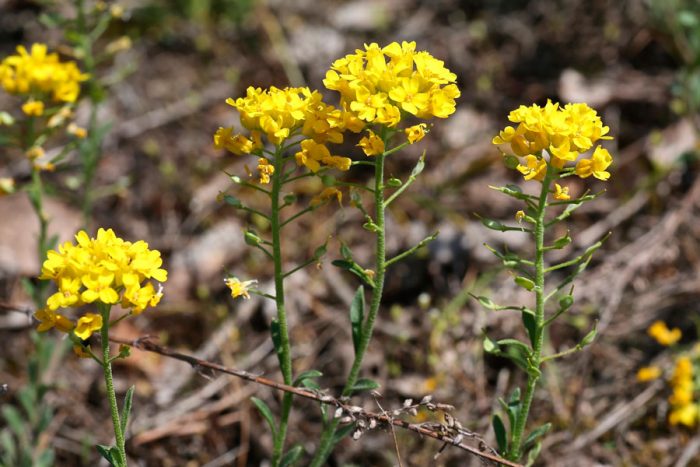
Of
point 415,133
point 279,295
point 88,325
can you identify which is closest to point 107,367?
point 88,325

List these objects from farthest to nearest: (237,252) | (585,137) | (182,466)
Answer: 1. (237,252)
2. (182,466)
3. (585,137)

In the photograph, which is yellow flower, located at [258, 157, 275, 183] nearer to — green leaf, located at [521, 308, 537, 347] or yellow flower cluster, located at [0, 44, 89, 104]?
green leaf, located at [521, 308, 537, 347]

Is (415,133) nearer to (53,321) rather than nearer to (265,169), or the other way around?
(265,169)

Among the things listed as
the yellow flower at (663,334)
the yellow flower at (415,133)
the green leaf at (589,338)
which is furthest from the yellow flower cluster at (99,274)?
the yellow flower at (663,334)

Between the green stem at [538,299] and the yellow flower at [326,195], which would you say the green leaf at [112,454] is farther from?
the green stem at [538,299]

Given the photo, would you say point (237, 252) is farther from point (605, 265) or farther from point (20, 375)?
point (605, 265)

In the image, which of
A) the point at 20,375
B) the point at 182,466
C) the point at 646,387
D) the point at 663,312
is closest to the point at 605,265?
the point at 663,312

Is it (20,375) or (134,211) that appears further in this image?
(134,211)
